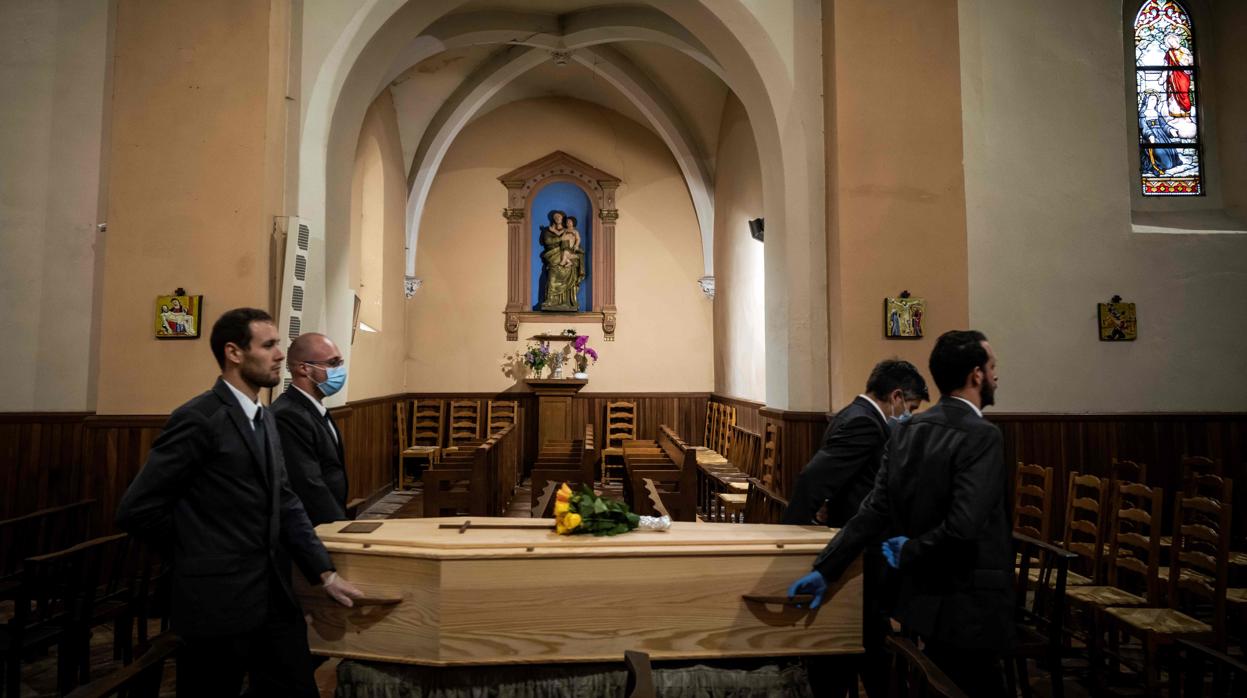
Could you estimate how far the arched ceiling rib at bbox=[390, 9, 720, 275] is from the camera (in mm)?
7523

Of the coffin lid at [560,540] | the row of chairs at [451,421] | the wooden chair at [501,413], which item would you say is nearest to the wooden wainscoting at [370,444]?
the row of chairs at [451,421]

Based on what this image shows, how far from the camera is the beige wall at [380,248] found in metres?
8.09

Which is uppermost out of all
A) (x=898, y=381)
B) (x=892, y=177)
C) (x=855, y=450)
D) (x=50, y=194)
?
(x=892, y=177)

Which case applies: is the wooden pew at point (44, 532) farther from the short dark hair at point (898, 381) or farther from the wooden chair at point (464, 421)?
the wooden chair at point (464, 421)

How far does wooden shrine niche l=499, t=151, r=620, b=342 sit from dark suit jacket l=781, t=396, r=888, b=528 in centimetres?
797

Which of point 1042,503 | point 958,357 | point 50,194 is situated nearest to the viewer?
point 958,357

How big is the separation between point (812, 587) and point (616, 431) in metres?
8.30

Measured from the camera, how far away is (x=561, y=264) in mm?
10922

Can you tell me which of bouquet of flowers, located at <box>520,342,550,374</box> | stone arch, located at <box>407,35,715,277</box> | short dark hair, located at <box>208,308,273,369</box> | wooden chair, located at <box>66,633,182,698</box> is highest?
stone arch, located at <box>407,35,715,277</box>

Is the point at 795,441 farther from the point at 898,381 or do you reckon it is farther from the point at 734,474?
the point at 898,381

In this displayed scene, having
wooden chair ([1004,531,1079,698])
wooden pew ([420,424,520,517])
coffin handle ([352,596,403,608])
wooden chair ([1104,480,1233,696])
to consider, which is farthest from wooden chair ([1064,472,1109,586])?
wooden pew ([420,424,520,517])

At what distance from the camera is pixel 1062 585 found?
113 inches

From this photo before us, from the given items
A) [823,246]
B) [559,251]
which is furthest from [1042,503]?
[559,251]

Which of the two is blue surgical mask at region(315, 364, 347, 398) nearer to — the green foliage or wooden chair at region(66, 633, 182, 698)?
the green foliage
